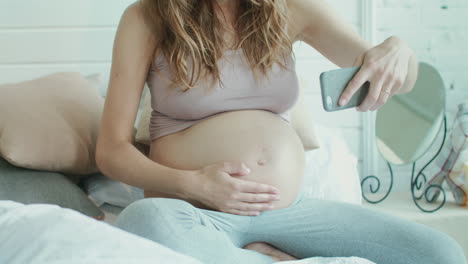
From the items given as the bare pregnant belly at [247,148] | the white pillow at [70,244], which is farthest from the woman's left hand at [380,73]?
the white pillow at [70,244]

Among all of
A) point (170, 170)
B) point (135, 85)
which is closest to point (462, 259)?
point (170, 170)

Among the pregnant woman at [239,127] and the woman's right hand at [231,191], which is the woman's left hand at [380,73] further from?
the woman's right hand at [231,191]

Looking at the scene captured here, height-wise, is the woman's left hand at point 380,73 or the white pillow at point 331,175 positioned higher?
the woman's left hand at point 380,73

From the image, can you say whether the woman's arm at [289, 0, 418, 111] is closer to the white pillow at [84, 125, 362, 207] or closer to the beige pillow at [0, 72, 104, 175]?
the white pillow at [84, 125, 362, 207]

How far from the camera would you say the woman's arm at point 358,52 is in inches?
45.3

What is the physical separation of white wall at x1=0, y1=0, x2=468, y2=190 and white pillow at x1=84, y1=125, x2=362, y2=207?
420 mm

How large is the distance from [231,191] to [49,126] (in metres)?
0.58

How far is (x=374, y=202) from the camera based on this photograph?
6.16 ft

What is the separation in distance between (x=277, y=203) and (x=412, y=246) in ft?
0.92

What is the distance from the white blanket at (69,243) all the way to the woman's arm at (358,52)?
0.61 m

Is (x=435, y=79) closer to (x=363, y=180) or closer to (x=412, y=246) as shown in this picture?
(x=363, y=180)

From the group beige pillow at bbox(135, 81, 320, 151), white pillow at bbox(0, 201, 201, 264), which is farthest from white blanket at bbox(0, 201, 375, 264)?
beige pillow at bbox(135, 81, 320, 151)

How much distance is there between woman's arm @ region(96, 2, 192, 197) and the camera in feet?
3.93

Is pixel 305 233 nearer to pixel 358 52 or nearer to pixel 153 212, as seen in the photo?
pixel 153 212
